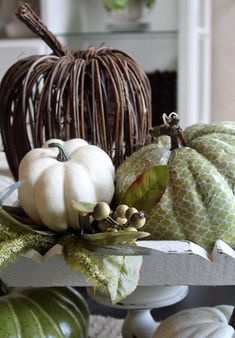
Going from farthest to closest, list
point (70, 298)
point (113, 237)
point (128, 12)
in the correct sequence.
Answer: point (128, 12) → point (70, 298) → point (113, 237)

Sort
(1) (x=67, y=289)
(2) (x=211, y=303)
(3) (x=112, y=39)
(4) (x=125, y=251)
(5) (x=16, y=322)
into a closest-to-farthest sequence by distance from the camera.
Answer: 1. (4) (x=125, y=251)
2. (5) (x=16, y=322)
3. (1) (x=67, y=289)
4. (2) (x=211, y=303)
5. (3) (x=112, y=39)

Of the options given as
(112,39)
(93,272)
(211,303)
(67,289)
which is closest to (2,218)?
(93,272)

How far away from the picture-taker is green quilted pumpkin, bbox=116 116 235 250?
49 centimetres

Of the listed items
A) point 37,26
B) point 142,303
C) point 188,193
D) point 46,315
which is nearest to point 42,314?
point 46,315

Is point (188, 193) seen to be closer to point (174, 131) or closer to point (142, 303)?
point (174, 131)

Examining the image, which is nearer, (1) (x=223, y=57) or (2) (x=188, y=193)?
(2) (x=188, y=193)

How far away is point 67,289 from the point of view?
2.20 ft

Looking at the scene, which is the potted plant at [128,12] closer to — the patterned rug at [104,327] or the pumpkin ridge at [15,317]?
the patterned rug at [104,327]

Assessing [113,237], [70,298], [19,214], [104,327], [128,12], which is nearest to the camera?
[113,237]

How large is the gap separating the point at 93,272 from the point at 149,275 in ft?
0.22

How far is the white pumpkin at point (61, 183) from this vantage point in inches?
19.9

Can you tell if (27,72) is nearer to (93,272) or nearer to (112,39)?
(93,272)

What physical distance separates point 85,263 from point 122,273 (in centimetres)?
3

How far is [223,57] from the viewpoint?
1.83 metres
